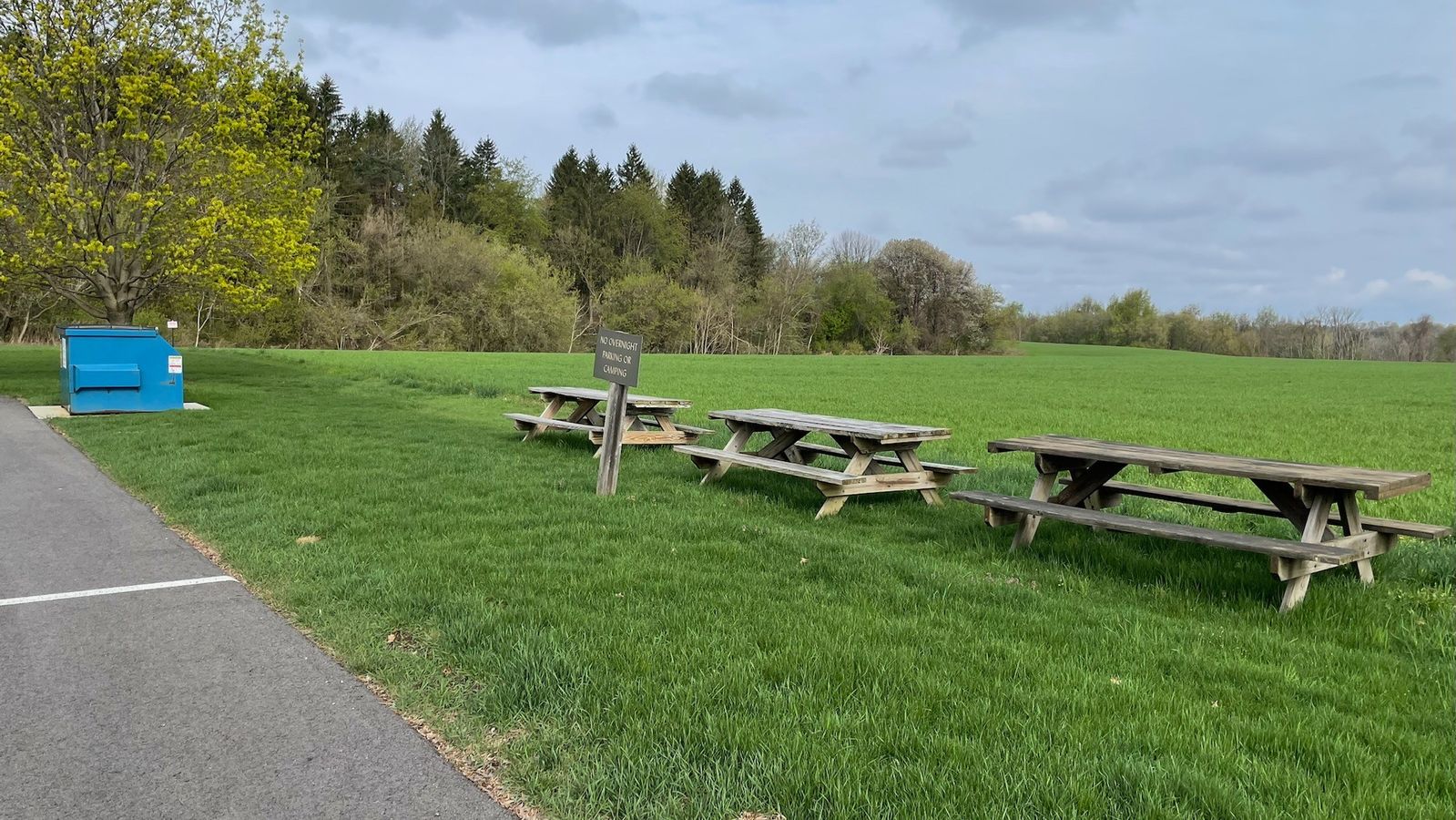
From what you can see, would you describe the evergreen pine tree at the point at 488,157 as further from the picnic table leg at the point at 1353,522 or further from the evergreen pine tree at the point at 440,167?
the picnic table leg at the point at 1353,522

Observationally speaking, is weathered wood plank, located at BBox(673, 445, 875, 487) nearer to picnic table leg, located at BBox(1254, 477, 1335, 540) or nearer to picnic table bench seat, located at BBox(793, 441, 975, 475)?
picnic table bench seat, located at BBox(793, 441, 975, 475)

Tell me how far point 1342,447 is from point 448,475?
13142mm

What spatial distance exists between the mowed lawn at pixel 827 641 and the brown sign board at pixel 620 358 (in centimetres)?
105

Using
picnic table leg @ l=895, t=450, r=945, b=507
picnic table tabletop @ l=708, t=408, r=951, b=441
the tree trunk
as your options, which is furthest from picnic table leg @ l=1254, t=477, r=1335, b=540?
the tree trunk

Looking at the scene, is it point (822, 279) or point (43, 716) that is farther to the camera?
point (822, 279)

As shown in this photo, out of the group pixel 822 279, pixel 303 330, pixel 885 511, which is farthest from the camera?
pixel 822 279

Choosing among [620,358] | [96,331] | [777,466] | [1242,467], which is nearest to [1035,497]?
[1242,467]

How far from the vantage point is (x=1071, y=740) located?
125 inches

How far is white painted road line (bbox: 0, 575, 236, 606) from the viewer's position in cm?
493

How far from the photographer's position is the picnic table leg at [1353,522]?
5.28 metres

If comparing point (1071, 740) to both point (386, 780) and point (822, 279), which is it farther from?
point (822, 279)

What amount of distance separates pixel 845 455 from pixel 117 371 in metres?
11.8

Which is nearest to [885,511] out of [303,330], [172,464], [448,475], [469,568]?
[469,568]

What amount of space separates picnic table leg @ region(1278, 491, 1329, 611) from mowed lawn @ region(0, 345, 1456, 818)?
14 centimetres
